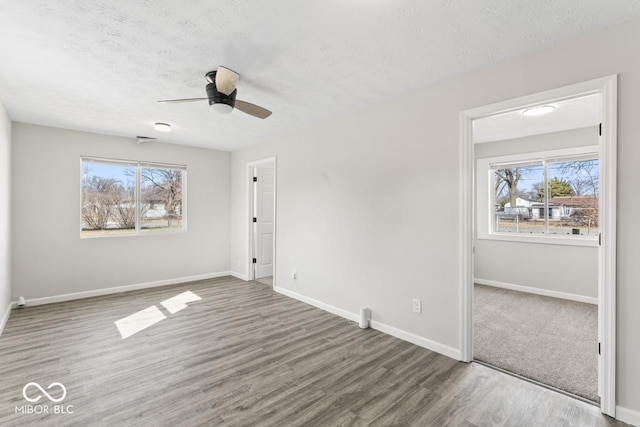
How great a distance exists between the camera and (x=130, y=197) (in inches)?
195

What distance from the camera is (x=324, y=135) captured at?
3.98 m

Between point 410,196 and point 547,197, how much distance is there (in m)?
3.39

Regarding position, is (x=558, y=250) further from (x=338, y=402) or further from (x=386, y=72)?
(x=338, y=402)

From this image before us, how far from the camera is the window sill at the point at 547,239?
4394 mm

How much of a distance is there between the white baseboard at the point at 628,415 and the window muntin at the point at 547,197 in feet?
11.2

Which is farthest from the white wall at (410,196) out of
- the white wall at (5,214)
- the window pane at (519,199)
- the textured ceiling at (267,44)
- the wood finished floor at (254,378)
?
the window pane at (519,199)

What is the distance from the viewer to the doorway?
5559 mm

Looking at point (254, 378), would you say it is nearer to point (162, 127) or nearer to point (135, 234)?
point (162, 127)

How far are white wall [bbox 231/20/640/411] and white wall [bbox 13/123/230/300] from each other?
188 cm

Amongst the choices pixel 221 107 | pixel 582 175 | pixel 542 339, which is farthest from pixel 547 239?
pixel 221 107

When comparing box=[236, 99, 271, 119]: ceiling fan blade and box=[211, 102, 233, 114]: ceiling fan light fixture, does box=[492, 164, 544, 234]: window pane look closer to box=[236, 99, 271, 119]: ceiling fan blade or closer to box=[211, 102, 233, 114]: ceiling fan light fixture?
box=[236, 99, 271, 119]: ceiling fan blade

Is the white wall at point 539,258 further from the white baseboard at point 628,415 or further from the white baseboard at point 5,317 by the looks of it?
the white baseboard at point 5,317

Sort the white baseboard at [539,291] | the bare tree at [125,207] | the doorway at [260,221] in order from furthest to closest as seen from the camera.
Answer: the doorway at [260,221], the bare tree at [125,207], the white baseboard at [539,291]

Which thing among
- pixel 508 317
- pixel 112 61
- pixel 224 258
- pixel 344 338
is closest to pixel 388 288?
pixel 344 338
